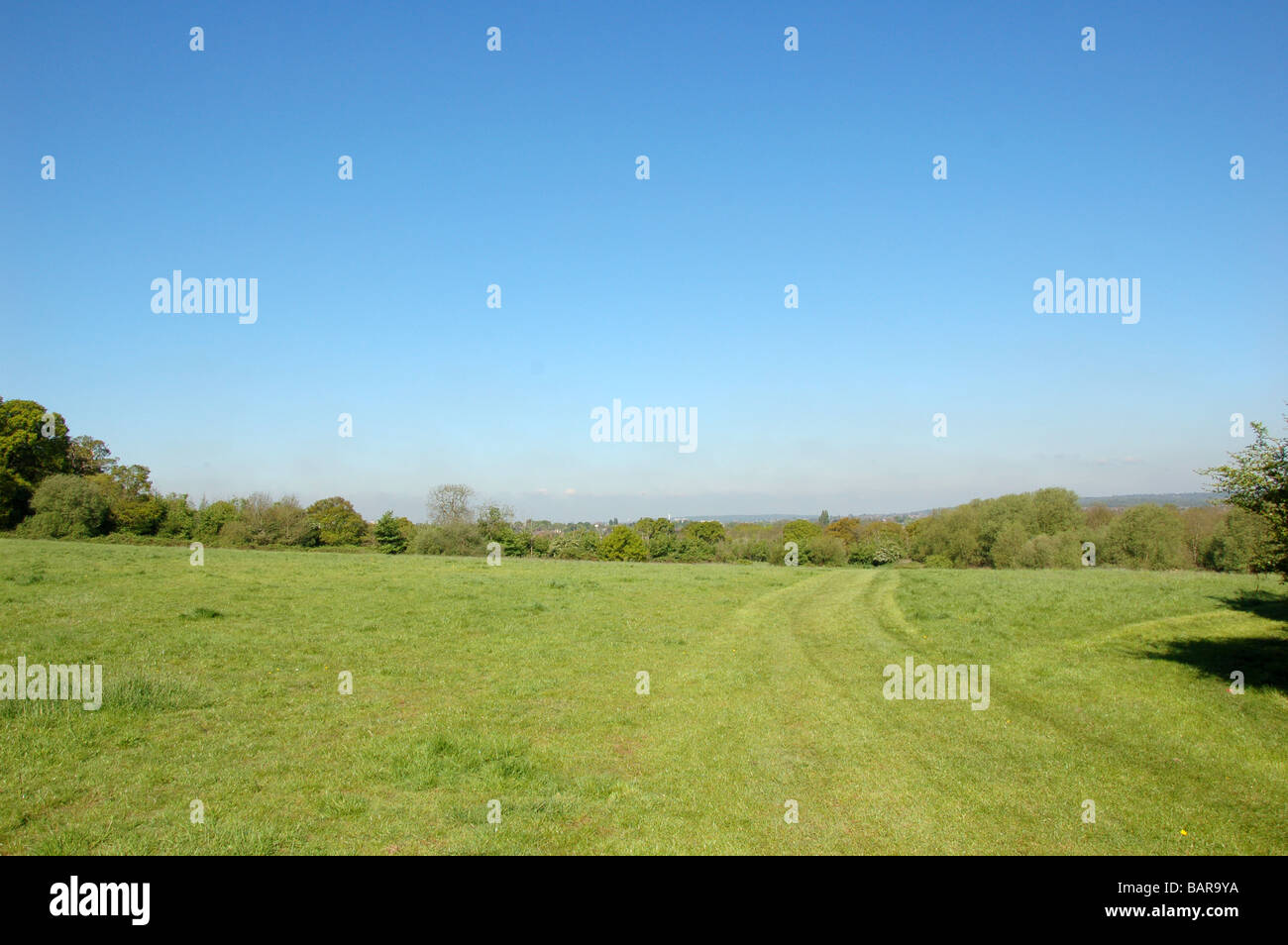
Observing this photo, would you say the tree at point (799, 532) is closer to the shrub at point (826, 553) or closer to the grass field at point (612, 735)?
the shrub at point (826, 553)

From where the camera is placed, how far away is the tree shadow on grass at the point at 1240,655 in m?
14.9

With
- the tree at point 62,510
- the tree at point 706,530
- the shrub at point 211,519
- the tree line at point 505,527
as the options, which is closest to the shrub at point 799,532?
the tree line at point 505,527

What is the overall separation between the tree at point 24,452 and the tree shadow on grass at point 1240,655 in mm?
83626

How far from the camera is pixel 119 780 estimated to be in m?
7.87

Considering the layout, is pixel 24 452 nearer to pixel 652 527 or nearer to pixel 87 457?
pixel 87 457

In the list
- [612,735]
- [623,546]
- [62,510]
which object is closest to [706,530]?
[623,546]

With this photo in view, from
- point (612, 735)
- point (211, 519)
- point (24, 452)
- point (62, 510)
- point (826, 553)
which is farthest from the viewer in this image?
point (826, 553)

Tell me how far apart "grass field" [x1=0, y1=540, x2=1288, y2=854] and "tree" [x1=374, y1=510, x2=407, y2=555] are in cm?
5570

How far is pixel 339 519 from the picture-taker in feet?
289

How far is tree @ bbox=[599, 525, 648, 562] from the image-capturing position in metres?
103

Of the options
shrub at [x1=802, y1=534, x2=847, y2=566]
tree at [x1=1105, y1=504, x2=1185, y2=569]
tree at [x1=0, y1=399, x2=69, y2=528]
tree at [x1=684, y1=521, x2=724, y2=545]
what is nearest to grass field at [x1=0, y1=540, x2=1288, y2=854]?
tree at [x1=0, y1=399, x2=69, y2=528]

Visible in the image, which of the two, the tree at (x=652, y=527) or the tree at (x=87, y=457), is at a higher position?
the tree at (x=87, y=457)

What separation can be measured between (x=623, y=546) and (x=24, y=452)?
2872 inches
